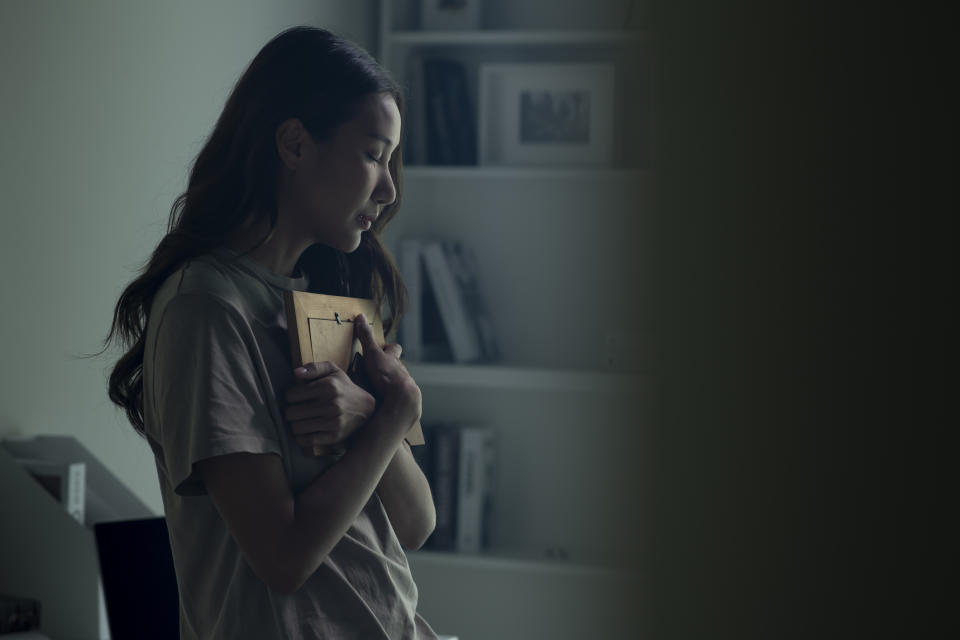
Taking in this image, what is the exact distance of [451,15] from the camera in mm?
2045

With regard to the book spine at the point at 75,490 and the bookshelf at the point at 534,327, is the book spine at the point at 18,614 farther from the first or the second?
the bookshelf at the point at 534,327

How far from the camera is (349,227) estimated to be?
671 mm

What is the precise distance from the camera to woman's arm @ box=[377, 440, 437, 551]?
0.74m

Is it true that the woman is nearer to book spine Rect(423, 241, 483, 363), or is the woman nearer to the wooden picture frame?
the wooden picture frame

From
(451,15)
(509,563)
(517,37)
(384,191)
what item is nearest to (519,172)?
(517,37)

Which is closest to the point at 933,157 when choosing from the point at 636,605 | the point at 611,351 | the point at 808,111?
the point at 808,111

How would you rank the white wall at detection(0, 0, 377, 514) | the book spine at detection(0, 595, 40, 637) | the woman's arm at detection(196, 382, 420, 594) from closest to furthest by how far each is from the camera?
the woman's arm at detection(196, 382, 420, 594) < the book spine at detection(0, 595, 40, 637) < the white wall at detection(0, 0, 377, 514)

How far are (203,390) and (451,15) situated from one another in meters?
1.67

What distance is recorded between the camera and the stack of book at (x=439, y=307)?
197cm

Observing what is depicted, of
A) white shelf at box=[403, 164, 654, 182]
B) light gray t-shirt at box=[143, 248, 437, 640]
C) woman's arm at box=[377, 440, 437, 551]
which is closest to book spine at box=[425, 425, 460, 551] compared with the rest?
white shelf at box=[403, 164, 654, 182]

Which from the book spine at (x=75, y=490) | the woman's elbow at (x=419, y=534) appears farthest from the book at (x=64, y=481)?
the woman's elbow at (x=419, y=534)

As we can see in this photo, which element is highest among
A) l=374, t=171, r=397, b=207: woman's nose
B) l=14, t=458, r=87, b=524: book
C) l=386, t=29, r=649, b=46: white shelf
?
l=386, t=29, r=649, b=46: white shelf

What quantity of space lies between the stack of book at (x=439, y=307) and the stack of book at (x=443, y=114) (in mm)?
213

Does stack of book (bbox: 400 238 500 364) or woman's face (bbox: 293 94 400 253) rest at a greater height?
woman's face (bbox: 293 94 400 253)
